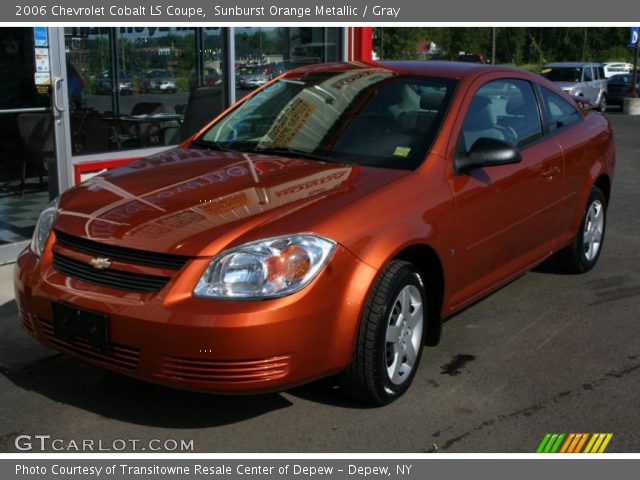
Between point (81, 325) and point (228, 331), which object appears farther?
point (81, 325)

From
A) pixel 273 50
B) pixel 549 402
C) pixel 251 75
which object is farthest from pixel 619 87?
pixel 549 402

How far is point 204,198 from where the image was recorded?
368cm

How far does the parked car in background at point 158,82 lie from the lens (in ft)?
24.7

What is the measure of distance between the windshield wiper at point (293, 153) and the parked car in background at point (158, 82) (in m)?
3.49

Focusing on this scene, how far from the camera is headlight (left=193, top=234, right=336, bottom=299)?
10.6 ft

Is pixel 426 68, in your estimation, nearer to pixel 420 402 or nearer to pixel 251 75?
pixel 420 402

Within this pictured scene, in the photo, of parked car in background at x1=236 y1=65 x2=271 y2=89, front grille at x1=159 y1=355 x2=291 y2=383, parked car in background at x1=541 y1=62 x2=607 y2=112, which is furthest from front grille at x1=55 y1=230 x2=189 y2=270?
parked car in background at x1=541 y1=62 x2=607 y2=112

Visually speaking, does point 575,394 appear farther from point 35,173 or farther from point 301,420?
point 35,173

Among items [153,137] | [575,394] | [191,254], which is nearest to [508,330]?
[575,394]

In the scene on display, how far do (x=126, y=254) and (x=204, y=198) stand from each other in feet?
1.58

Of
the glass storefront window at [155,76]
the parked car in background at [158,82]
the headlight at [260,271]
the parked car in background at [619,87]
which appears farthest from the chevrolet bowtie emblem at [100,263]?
the parked car in background at [619,87]

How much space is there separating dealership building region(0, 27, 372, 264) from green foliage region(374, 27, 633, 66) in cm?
3535

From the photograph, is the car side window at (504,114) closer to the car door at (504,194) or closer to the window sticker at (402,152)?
the car door at (504,194)
